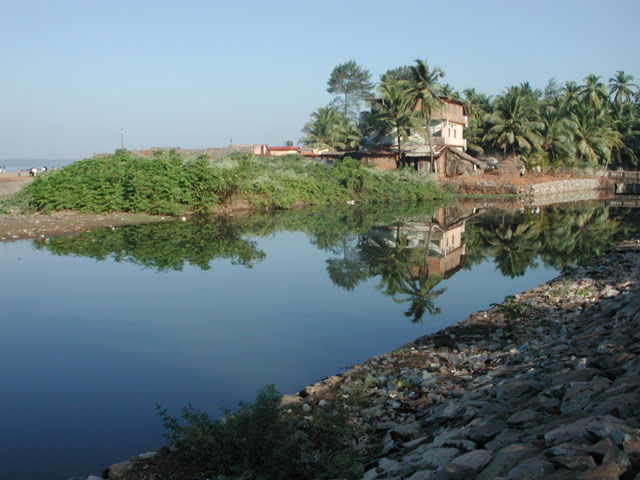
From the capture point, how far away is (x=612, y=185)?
5794 cm

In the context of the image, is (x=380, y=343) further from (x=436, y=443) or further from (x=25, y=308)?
(x=25, y=308)

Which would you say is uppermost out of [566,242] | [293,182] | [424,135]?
[424,135]

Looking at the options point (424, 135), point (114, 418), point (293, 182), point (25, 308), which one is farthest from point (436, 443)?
point (424, 135)

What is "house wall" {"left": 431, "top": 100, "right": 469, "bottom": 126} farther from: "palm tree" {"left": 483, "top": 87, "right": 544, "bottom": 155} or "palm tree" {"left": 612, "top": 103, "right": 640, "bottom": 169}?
"palm tree" {"left": 612, "top": 103, "right": 640, "bottom": 169}

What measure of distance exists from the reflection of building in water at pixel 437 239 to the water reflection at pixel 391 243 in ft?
0.13

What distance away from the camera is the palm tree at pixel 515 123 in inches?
2061

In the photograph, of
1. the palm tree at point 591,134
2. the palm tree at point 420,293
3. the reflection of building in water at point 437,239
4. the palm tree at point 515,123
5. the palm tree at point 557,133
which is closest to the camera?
the palm tree at point 420,293

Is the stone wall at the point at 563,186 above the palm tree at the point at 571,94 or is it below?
below

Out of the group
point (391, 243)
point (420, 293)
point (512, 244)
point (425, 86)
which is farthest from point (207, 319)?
point (425, 86)

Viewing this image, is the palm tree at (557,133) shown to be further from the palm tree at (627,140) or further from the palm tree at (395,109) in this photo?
the palm tree at (395,109)

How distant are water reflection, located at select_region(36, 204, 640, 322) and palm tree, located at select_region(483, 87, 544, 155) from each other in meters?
22.9

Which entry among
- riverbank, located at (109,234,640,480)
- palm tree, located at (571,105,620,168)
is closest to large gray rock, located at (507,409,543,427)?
riverbank, located at (109,234,640,480)

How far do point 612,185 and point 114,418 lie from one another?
201 ft

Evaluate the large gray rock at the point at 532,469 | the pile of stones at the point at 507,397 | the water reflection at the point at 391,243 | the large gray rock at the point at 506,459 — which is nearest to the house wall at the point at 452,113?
the water reflection at the point at 391,243
